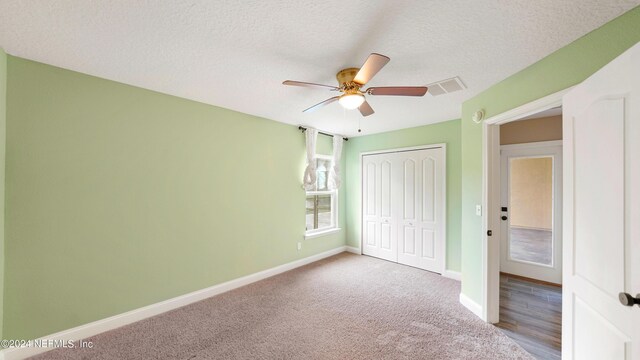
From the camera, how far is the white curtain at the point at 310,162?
415 cm

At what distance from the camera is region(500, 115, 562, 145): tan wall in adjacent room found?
342 centimetres

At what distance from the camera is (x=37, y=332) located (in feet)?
6.43

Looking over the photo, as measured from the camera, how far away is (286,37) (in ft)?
5.32

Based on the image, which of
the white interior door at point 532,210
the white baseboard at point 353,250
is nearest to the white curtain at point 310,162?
the white baseboard at point 353,250

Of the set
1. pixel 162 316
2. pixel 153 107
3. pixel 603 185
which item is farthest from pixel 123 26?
pixel 603 185

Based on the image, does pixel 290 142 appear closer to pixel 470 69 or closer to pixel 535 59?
pixel 470 69

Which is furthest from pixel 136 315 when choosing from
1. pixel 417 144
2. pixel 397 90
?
pixel 417 144

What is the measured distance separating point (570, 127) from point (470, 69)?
0.91 metres

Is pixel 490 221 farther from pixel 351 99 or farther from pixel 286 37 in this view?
pixel 286 37

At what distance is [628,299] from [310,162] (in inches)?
143

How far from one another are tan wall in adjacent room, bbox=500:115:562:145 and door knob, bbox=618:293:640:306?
334cm

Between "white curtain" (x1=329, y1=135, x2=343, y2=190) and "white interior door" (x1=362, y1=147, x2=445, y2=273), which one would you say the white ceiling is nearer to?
"white interior door" (x1=362, y1=147, x2=445, y2=273)

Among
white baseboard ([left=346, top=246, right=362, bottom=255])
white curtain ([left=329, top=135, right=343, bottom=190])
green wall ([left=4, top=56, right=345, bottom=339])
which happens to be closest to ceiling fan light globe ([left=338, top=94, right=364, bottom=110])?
green wall ([left=4, top=56, right=345, bottom=339])

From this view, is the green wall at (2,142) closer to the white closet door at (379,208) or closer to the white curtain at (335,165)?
the white curtain at (335,165)
